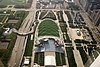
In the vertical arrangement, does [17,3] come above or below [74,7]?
above

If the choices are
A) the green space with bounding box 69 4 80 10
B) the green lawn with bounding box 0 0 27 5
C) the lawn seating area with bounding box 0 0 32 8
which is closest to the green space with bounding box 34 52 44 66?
the lawn seating area with bounding box 0 0 32 8

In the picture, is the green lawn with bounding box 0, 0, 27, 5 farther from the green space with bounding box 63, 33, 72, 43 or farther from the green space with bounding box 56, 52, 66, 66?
the green space with bounding box 56, 52, 66, 66

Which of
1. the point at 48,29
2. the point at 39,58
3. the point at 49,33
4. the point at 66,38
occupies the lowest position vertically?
the point at 66,38

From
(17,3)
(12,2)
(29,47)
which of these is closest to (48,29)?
(29,47)

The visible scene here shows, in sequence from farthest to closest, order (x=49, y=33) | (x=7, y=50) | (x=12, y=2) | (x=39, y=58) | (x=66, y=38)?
(x=12, y=2), (x=66, y=38), (x=49, y=33), (x=7, y=50), (x=39, y=58)

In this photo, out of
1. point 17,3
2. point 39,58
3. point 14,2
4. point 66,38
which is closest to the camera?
point 39,58

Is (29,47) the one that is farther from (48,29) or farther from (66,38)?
(66,38)

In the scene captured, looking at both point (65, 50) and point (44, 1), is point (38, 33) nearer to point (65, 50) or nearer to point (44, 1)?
point (65, 50)

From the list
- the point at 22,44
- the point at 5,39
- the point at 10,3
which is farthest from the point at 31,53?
the point at 10,3
